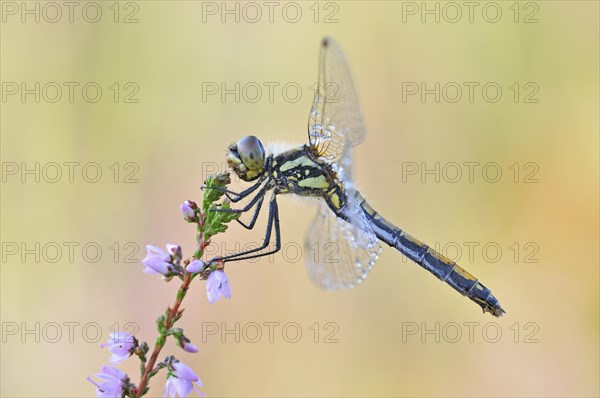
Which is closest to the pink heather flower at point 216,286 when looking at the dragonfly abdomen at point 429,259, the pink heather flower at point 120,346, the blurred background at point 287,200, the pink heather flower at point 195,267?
the pink heather flower at point 195,267

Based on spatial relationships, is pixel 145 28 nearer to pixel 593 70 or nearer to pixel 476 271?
pixel 476 271

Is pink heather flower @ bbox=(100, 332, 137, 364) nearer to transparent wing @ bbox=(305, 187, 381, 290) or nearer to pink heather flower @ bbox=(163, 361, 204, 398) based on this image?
pink heather flower @ bbox=(163, 361, 204, 398)

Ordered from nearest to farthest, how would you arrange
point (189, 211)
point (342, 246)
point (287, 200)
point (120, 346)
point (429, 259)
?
point (120, 346) → point (189, 211) → point (342, 246) → point (429, 259) → point (287, 200)

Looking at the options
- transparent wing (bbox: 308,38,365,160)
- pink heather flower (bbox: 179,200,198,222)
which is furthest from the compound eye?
pink heather flower (bbox: 179,200,198,222)

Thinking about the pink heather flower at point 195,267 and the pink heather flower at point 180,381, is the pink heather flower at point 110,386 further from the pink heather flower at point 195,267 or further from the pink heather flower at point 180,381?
the pink heather flower at point 195,267

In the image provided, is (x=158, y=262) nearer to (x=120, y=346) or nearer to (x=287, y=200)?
(x=120, y=346)

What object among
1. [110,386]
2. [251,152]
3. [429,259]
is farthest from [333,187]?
[110,386]
